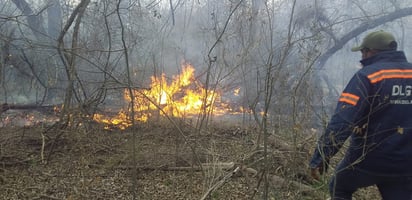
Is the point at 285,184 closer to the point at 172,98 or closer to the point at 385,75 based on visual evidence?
the point at 385,75

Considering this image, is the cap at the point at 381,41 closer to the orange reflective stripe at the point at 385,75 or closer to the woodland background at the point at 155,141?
the orange reflective stripe at the point at 385,75

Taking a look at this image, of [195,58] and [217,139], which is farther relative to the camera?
[195,58]

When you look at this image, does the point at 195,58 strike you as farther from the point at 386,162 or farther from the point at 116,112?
the point at 386,162

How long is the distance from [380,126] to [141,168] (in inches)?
122

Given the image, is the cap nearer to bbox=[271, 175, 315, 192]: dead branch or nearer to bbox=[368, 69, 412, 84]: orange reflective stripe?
bbox=[368, 69, 412, 84]: orange reflective stripe

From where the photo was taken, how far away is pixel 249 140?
19.3ft

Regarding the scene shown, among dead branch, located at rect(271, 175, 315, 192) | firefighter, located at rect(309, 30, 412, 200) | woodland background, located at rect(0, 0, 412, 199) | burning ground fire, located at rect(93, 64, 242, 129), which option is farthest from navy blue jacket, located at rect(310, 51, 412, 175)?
burning ground fire, located at rect(93, 64, 242, 129)

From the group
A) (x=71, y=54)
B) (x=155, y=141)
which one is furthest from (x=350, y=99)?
(x=155, y=141)

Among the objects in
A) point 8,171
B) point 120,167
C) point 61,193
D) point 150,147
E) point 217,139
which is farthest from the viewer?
point 217,139

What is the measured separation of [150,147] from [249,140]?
5.42 feet

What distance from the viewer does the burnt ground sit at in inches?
150

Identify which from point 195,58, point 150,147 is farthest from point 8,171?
point 195,58

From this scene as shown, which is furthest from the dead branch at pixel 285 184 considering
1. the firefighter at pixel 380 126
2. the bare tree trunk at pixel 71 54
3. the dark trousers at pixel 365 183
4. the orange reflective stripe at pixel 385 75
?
the bare tree trunk at pixel 71 54

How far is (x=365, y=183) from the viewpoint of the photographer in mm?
2820
